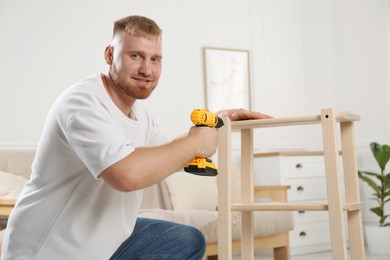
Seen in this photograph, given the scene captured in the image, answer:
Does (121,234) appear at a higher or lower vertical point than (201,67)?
lower

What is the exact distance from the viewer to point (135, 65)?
178cm

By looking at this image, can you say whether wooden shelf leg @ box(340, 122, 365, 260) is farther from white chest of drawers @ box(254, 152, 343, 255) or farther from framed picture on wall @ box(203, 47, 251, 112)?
framed picture on wall @ box(203, 47, 251, 112)

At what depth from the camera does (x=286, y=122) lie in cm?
199

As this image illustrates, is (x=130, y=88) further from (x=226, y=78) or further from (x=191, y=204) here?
(x=226, y=78)

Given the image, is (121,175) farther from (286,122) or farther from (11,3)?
(11,3)

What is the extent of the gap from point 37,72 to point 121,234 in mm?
3016

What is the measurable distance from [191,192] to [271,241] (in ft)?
2.27

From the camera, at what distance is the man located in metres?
1.54

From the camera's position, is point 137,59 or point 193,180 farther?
point 193,180

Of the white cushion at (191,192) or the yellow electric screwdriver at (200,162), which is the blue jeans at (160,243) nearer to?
the yellow electric screwdriver at (200,162)

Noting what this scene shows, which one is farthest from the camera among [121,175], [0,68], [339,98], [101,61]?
[339,98]

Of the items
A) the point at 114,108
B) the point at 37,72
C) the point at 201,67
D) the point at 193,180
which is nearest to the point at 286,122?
the point at 114,108

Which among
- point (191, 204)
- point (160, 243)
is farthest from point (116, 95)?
point (191, 204)

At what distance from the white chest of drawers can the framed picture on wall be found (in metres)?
0.57
